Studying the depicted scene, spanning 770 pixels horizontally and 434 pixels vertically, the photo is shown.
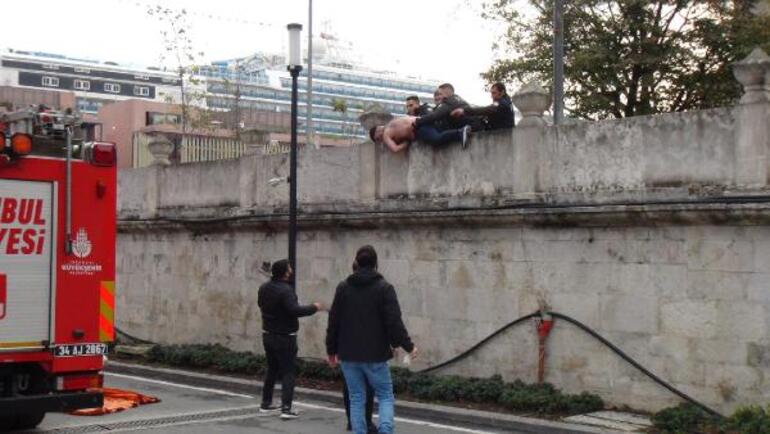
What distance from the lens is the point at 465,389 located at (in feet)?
40.1

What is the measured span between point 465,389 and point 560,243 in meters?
2.16

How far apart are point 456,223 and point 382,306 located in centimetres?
Result: 452

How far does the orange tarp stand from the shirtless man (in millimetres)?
4810

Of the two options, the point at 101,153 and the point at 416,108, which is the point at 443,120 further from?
the point at 101,153

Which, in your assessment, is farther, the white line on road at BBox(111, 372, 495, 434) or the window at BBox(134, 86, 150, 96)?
the window at BBox(134, 86, 150, 96)

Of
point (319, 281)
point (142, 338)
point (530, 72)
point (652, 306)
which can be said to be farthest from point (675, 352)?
point (530, 72)

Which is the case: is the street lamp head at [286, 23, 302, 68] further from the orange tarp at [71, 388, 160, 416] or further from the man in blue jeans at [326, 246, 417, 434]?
the man in blue jeans at [326, 246, 417, 434]

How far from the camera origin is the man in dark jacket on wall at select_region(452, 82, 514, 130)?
43.0 ft

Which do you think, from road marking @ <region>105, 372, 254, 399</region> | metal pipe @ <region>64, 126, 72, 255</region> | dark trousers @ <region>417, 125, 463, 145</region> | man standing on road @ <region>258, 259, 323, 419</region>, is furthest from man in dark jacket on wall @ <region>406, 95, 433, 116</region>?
metal pipe @ <region>64, 126, 72, 255</region>

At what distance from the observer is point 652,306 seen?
438 inches

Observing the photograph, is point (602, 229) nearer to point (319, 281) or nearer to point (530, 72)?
point (319, 281)

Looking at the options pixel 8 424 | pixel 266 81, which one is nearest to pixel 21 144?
pixel 8 424

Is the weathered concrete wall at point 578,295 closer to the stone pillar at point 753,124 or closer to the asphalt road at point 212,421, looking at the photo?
the stone pillar at point 753,124

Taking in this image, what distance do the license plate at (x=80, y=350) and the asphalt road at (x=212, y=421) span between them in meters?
1.33
